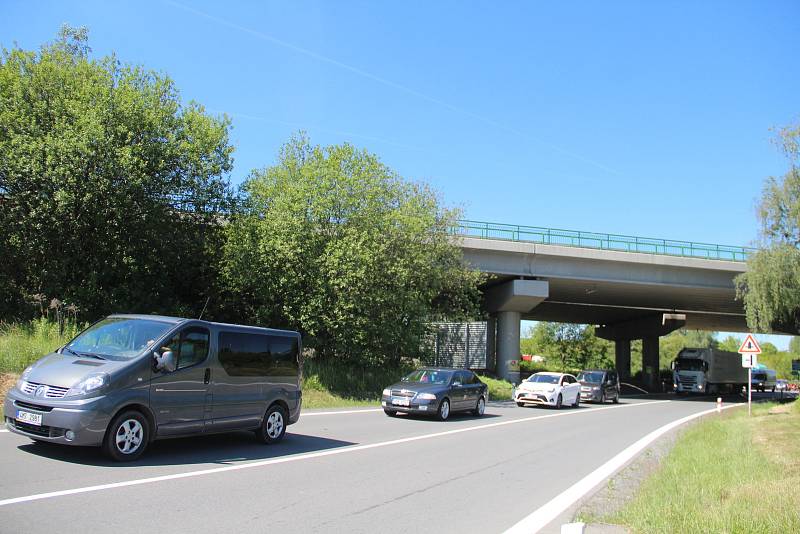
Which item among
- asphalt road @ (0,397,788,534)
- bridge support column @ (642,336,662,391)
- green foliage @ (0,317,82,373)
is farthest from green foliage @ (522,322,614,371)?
green foliage @ (0,317,82,373)

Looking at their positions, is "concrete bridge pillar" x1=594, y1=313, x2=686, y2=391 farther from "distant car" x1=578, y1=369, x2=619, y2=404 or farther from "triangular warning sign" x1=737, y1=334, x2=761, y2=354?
"triangular warning sign" x1=737, y1=334, x2=761, y2=354

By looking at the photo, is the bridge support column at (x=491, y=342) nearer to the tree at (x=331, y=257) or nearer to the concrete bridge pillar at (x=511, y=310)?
the concrete bridge pillar at (x=511, y=310)

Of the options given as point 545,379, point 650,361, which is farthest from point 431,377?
point 650,361

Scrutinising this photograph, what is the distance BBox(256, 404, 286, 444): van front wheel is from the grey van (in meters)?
0.02

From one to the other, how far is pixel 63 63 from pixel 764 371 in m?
71.3

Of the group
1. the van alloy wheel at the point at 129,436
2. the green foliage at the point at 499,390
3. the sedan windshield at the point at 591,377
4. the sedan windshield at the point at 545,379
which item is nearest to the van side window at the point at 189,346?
the van alloy wheel at the point at 129,436

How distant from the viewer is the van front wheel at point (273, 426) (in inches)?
431

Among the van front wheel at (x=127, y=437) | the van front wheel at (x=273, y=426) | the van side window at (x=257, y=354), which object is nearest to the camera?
the van front wheel at (x=127, y=437)

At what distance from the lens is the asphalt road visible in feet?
20.2

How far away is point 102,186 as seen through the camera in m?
21.2

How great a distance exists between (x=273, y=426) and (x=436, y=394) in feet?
24.9

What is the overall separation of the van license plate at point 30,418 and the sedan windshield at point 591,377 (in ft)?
98.3

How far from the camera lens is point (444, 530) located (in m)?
6.41

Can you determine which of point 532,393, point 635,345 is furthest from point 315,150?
point 635,345
